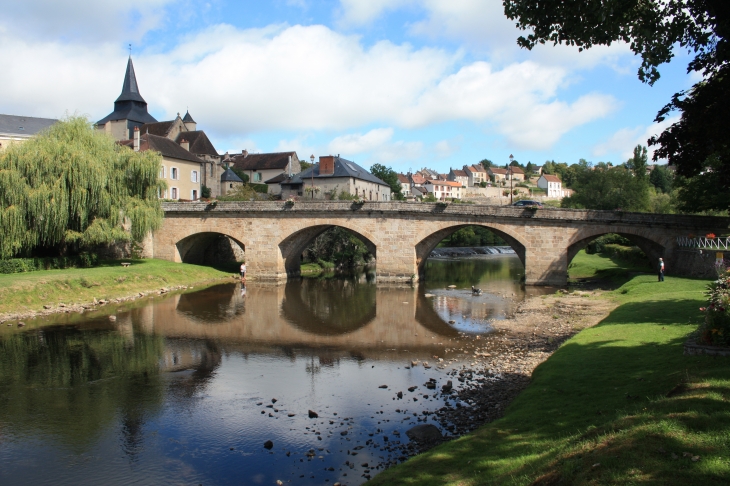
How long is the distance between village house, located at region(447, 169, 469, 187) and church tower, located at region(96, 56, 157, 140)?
93.8 meters

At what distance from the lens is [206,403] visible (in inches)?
577

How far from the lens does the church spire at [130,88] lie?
67.1 metres

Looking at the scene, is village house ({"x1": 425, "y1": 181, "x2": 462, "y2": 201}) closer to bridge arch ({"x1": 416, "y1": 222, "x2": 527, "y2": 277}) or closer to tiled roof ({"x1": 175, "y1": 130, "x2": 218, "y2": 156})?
tiled roof ({"x1": 175, "y1": 130, "x2": 218, "y2": 156})

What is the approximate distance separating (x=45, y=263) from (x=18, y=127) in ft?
97.2

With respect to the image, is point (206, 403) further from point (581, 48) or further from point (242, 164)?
point (242, 164)

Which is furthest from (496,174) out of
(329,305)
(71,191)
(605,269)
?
(71,191)

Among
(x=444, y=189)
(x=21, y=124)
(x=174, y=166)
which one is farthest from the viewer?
(x=444, y=189)

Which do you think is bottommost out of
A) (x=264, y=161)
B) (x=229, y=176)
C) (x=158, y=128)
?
(x=229, y=176)

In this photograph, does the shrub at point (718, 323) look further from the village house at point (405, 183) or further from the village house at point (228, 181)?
the village house at point (405, 183)

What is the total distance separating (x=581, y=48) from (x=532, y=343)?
11.7 meters

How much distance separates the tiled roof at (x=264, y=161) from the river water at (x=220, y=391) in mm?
50184

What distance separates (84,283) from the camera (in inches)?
1197

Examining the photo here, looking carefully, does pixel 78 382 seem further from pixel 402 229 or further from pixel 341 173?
pixel 341 173

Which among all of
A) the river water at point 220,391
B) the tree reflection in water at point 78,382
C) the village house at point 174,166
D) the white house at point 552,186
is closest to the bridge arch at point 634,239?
the river water at point 220,391
